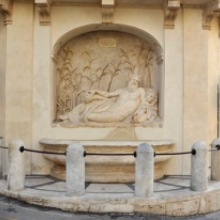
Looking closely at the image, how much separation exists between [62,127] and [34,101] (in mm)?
998

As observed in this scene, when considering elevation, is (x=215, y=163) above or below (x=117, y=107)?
below

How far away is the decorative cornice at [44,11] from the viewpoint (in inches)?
291

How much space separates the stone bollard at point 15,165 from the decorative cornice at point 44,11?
11.1ft

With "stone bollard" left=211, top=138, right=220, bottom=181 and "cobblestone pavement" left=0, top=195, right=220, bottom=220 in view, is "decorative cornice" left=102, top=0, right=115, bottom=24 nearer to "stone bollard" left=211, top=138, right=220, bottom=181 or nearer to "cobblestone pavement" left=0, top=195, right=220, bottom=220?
"stone bollard" left=211, top=138, right=220, bottom=181

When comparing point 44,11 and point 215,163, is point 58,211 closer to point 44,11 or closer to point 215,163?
point 215,163

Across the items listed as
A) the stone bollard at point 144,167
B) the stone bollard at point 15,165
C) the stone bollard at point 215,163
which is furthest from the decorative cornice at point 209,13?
the stone bollard at point 15,165

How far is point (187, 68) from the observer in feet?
26.2

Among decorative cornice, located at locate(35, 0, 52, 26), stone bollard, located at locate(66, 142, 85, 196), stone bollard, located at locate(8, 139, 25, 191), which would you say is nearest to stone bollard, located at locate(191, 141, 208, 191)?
stone bollard, located at locate(66, 142, 85, 196)

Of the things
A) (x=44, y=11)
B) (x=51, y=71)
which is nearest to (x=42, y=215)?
(x=51, y=71)

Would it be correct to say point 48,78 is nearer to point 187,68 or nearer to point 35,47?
point 35,47

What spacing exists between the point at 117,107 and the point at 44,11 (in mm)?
3042

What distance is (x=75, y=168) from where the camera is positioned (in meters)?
5.80

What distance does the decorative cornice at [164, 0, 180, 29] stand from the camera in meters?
7.43

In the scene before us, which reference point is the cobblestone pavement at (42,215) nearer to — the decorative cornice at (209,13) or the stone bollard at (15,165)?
the stone bollard at (15,165)
